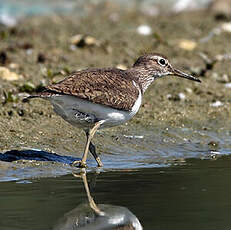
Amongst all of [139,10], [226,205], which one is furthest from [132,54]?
[226,205]

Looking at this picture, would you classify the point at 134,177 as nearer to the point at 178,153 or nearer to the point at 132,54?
the point at 178,153

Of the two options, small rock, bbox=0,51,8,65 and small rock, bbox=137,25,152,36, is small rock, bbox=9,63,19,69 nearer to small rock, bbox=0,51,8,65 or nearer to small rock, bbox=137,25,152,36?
small rock, bbox=0,51,8,65

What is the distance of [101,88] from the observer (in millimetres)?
7996

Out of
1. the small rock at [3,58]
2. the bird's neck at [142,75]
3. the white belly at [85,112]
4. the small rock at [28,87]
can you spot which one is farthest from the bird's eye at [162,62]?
the small rock at [3,58]

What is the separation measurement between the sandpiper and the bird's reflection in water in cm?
163

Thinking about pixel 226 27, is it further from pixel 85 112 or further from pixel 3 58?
pixel 85 112

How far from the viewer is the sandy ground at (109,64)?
31.2ft

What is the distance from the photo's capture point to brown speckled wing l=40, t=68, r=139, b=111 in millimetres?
7695

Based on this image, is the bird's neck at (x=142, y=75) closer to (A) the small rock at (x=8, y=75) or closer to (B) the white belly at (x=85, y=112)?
(B) the white belly at (x=85, y=112)

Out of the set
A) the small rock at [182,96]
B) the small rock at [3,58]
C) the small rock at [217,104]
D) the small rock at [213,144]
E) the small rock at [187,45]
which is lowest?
the small rock at [213,144]

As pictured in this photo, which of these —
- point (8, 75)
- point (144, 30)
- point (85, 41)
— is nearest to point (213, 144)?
point (8, 75)

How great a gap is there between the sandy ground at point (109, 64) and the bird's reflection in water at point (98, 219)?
2531 mm

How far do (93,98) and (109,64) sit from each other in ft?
17.3

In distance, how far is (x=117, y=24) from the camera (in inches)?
661
